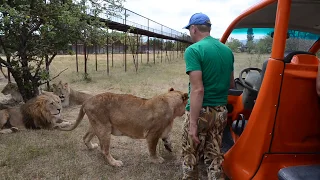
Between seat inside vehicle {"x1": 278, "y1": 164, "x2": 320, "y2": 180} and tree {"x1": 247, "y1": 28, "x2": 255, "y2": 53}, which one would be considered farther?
tree {"x1": 247, "y1": 28, "x2": 255, "y2": 53}

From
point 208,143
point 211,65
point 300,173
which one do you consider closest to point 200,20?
point 211,65

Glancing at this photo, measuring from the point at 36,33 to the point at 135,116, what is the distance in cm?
429

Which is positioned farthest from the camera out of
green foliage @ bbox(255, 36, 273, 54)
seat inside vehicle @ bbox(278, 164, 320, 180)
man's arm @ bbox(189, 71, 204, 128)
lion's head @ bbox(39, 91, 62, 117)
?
lion's head @ bbox(39, 91, 62, 117)

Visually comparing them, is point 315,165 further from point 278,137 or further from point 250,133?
point 250,133

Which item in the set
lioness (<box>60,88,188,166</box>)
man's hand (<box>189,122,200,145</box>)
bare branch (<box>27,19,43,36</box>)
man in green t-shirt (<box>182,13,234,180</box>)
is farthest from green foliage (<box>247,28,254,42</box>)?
bare branch (<box>27,19,43,36</box>)

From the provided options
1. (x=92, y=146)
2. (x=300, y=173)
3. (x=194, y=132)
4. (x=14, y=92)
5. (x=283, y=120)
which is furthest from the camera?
(x=14, y=92)

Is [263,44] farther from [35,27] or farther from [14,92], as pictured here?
[14,92]

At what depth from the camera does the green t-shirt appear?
2775mm

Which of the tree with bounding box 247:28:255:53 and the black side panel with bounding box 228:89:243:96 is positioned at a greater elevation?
the tree with bounding box 247:28:255:53

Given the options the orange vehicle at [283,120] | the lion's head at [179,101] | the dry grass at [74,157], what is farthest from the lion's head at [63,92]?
the orange vehicle at [283,120]

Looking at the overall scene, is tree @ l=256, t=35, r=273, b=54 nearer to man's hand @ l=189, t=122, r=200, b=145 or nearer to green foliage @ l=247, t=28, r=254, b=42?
green foliage @ l=247, t=28, r=254, b=42

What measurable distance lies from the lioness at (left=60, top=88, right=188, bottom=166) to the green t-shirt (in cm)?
138

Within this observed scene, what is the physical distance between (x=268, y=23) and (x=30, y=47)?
17.9ft

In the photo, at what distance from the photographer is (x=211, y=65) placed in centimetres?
284
